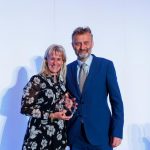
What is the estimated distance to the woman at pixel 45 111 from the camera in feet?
6.59

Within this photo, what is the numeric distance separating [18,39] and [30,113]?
0.86m

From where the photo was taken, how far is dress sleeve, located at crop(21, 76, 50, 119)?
6.56 ft

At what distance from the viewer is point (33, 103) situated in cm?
202

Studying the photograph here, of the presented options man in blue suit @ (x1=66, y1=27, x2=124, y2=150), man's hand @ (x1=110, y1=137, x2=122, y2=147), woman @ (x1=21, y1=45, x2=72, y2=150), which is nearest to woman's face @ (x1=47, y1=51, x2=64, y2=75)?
woman @ (x1=21, y1=45, x2=72, y2=150)

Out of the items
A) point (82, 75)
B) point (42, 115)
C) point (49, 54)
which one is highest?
point (49, 54)

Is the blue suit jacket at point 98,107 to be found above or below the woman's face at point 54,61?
below

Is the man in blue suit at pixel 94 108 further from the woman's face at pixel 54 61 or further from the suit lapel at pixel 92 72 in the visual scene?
the woman's face at pixel 54 61

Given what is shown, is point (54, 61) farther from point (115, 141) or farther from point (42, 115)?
point (115, 141)

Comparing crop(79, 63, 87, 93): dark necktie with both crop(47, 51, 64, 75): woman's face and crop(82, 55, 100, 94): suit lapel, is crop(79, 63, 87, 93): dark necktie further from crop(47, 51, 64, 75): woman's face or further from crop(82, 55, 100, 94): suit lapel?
crop(47, 51, 64, 75): woman's face

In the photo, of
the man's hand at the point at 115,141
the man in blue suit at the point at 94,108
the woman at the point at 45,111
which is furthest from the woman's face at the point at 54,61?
the man's hand at the point at 115,141

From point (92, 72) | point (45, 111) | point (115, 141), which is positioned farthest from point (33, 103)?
point (115, 141)

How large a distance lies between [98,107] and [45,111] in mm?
313

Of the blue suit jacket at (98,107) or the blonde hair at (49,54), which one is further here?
the blonde hair at (49,54)

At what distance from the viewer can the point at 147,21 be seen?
3.05 metres
